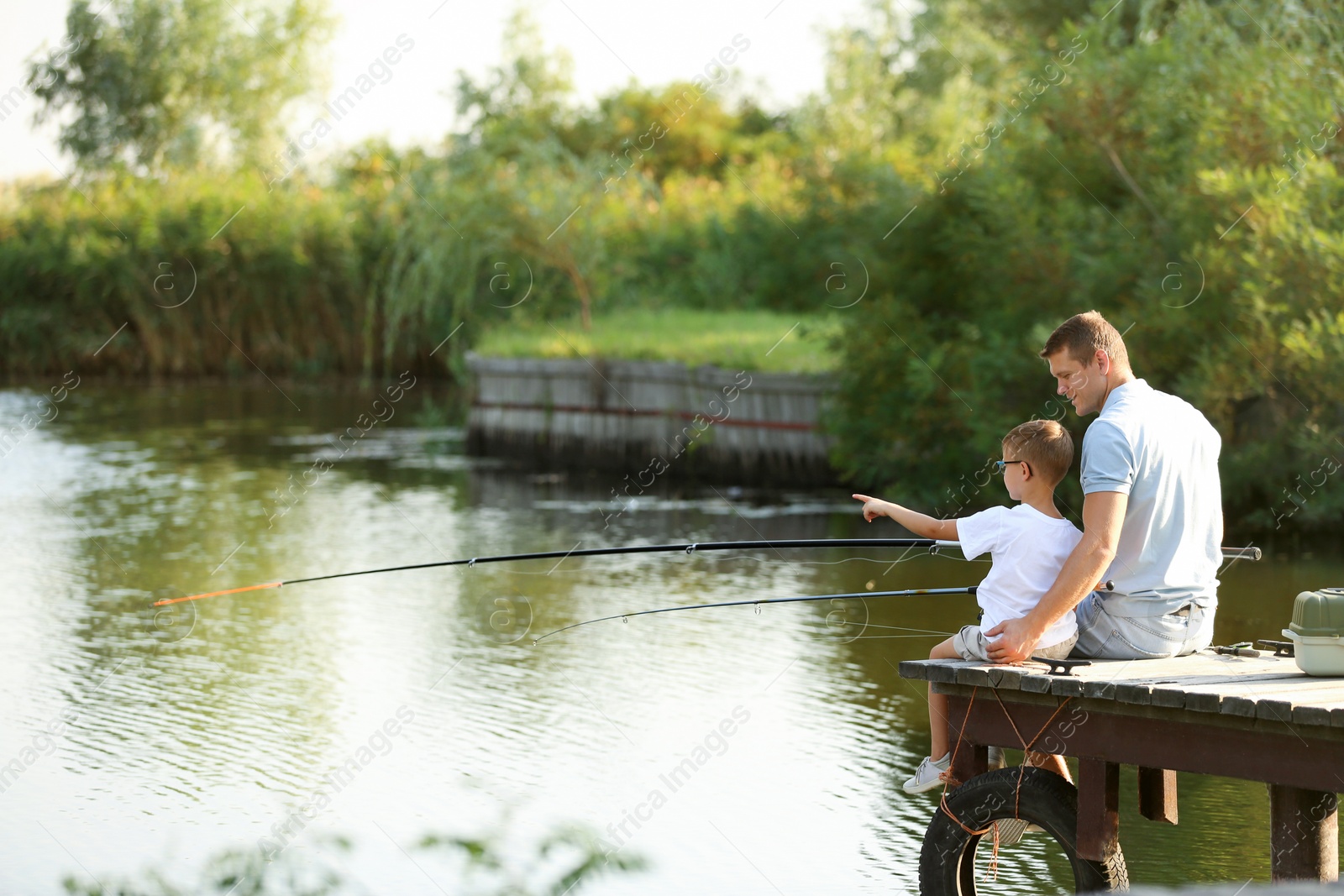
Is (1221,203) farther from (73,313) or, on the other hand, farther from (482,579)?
(73,313)

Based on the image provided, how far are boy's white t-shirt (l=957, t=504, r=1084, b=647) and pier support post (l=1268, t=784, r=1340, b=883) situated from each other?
2.12 ft

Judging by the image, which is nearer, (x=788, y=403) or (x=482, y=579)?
(x=482, y=579)

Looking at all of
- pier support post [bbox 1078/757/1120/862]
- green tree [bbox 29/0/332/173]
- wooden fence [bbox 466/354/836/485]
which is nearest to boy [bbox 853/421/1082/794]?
pier support post [bbox 1078/757/1120/862]

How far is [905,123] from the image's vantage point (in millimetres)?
37188

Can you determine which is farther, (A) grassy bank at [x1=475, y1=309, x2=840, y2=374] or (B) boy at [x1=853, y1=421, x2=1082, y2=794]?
(A) grassy bank at [x1=475, y1=309, x2=840, y2=374]

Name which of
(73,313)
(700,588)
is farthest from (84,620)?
(73,313)

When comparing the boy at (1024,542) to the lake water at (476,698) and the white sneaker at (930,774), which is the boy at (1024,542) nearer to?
the white sneaker at (930,774)

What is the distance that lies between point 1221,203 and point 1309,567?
2.41 metres

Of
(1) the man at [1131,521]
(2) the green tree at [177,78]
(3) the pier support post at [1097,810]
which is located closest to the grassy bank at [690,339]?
(1) the man at [1131,521]

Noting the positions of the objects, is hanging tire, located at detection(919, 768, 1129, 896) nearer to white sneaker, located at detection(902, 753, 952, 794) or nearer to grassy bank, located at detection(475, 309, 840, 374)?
white sneaker, located at detection(902, 753, 952, 794)

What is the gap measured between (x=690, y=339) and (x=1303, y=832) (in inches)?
512

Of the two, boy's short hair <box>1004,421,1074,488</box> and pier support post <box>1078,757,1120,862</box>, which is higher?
boy's short hair <box>1004,421,1074,488</box>

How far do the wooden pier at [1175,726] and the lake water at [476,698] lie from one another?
1.08m

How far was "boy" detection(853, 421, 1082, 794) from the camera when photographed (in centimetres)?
427
